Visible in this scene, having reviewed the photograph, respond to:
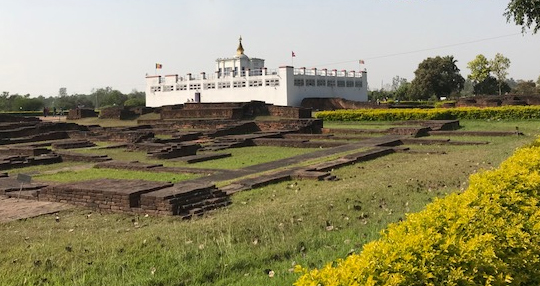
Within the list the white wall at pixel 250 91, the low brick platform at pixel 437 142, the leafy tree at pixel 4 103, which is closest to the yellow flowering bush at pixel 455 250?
the low brick platform at pixel 437 142

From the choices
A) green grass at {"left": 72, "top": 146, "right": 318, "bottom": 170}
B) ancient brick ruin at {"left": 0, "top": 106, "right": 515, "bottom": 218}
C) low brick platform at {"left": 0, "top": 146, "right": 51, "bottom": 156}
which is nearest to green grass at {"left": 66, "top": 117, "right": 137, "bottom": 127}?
ancient brick ruin at {"left": 0, "top": 106, "right": 515, "bottom": 218}

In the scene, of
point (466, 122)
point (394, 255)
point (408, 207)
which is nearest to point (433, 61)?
point (466, 122)

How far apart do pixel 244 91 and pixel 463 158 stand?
2905cm

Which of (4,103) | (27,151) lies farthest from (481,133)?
(4,103)

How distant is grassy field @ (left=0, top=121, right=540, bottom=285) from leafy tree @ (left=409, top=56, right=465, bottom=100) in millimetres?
45974

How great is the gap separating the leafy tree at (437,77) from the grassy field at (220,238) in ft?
151

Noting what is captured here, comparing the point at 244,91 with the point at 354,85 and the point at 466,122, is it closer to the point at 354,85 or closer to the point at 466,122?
the point at 354,85

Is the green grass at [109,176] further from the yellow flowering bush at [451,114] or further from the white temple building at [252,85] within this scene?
the white temple building at [252,85]

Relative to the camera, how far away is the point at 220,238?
4.17 metres

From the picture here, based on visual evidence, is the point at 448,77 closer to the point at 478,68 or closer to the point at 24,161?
the point at 478,68

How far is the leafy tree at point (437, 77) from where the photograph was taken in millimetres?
50406

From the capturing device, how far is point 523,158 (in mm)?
4762

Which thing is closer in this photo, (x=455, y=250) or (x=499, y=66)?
(x=455, y=250)

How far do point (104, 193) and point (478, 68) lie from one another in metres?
50.4
